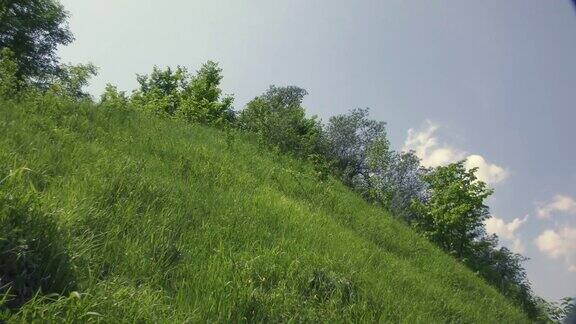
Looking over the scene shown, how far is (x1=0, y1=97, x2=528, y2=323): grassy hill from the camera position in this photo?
3254 mm

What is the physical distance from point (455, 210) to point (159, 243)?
111ft

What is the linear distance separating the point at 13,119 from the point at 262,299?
4.44 meters

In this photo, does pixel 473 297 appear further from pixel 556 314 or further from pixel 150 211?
pixel 556 314

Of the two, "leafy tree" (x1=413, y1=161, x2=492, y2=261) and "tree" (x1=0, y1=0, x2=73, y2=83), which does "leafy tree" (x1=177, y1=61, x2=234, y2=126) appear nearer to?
"tree" (x1=0, y1=0, x2=73, y2=83)

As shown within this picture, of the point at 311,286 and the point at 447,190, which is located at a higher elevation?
the point at 447,190

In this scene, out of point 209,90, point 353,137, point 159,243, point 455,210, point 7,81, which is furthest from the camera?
point 353,137

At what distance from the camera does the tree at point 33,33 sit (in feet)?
116

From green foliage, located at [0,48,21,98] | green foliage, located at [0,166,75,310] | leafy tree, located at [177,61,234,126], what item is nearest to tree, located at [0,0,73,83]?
leafy tree, located at [177,61,234,126]

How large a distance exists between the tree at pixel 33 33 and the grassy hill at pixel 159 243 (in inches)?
1246

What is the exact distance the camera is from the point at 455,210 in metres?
35.2

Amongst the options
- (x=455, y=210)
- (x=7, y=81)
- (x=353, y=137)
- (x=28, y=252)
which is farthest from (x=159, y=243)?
(x=353, y=137)

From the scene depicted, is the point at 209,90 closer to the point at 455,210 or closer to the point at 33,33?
the point at 33,33

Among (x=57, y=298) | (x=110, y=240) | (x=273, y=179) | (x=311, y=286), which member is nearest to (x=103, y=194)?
(x=110, y=240)

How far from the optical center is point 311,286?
512cm
